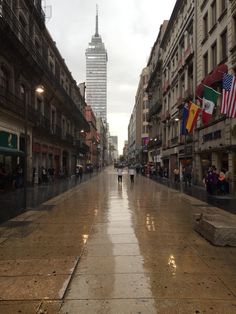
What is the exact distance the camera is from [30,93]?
106 ft

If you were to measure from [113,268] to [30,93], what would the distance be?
27138 millimetres

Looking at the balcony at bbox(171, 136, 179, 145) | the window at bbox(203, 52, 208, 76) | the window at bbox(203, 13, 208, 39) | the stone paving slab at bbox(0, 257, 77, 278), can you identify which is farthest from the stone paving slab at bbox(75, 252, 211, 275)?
the balcony at bbox(171, 136, 179, 145)

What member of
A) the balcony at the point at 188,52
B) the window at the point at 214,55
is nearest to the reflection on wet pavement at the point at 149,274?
the window at the point at 214,55

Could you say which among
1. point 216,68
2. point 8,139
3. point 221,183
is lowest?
point 221,183

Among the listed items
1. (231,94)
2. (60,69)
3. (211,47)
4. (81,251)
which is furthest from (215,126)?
(60,69)

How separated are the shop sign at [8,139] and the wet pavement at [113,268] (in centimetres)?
1237

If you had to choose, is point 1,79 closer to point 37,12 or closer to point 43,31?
point 37,12

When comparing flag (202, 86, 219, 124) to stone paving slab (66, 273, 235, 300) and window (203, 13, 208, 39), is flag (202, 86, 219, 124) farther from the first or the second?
stone paving slab (66, 273, 235, 300)

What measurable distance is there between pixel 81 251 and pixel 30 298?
9.61ft

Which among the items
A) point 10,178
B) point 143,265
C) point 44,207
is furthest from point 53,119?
point 143,265

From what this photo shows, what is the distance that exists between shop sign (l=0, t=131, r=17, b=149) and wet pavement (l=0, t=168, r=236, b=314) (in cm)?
1237

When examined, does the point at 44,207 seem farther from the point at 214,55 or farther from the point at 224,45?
the point at 214,55

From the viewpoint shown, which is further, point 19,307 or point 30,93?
point 30,93

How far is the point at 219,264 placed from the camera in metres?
7.31
